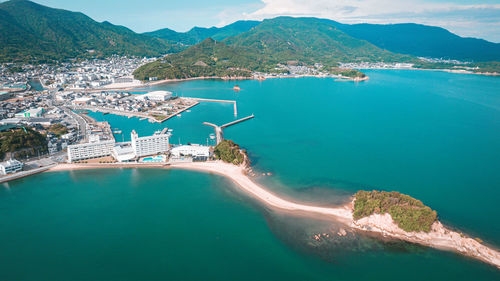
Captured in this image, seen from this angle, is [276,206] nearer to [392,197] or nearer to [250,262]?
[250,262]

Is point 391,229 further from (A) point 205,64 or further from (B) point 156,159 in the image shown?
(A) point 205,64

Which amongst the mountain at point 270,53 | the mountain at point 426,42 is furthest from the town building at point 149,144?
the mountain at point 426,42

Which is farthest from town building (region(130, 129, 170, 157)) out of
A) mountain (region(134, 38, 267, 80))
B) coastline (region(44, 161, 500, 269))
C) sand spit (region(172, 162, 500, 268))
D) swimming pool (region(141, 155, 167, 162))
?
mountain (region(134, 38, 267, 80))

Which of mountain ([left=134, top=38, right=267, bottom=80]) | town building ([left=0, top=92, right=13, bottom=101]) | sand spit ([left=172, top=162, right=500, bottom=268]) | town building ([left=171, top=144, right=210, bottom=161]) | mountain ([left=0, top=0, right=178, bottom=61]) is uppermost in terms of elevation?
mountain ([left=0, top=0, right=178, bottom=61])

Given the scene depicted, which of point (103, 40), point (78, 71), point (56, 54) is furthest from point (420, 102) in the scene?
point (103, 40)

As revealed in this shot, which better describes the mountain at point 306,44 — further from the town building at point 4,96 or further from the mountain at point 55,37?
the town building at point 4,96

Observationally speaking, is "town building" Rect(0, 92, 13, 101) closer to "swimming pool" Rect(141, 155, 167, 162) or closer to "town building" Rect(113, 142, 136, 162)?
"town building" Rect(113, 142, 136, 162)
